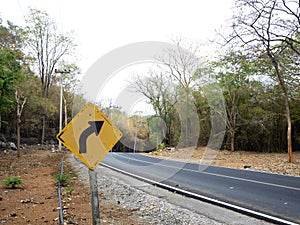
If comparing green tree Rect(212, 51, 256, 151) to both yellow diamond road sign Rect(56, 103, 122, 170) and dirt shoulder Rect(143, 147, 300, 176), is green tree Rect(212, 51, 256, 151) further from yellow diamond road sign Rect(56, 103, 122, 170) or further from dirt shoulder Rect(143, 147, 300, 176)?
yellow diamond road sign Rect(56, 103, 122, 170)

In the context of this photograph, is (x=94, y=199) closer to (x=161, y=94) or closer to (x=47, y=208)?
(x=47, y=208)

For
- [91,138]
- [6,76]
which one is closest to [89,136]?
[91,138]

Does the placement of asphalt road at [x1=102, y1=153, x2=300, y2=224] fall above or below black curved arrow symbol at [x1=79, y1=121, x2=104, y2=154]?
below

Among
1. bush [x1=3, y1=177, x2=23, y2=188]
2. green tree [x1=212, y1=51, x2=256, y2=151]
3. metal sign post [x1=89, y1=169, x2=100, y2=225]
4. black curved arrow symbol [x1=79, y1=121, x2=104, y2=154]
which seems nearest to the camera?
metal sign post [x1=89, y1=169, x2=100, y2=225]

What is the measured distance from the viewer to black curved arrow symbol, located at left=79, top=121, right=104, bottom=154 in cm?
377

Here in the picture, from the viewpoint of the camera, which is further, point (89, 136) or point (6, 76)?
point (6, 76)

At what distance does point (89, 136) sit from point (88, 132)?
6 cm

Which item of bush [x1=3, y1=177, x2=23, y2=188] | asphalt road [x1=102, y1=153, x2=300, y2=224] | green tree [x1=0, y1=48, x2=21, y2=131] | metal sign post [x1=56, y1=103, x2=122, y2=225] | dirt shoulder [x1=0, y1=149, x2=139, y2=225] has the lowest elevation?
dirt shoulder [x1=0, y1=149, x2=139, y2=225]

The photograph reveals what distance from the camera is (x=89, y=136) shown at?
3.81m

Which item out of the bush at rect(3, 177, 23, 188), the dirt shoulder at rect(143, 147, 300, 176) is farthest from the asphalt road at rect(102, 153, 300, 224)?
the bush at rect(3, 177, 23, 188)

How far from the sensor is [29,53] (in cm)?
3522

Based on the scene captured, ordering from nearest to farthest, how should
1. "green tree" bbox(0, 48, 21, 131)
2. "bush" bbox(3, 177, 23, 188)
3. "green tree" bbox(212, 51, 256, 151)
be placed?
"bush" bbox(3, 177, 23, 188) < "green tree" bbox(0, 48, 21, 131) < "green tree" bbox(212, 51, 256, 151)

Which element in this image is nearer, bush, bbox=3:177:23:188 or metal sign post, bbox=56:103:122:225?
metal sign post, bbox=56:103:122:225

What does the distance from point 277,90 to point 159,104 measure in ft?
52.5
